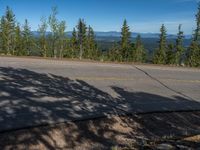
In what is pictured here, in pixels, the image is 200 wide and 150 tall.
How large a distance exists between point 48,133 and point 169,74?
1420 cm

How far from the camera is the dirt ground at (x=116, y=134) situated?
826cm

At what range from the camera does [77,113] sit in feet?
35.3

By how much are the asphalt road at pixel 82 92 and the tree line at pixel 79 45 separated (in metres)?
54.5

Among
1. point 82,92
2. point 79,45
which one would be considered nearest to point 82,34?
point 79,45

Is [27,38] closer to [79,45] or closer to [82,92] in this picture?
[79,45]

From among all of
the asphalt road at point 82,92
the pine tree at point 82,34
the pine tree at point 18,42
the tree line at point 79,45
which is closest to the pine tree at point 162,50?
the tree line at point 79,45

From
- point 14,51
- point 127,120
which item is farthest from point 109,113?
point 14,51

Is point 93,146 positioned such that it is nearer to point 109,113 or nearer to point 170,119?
point 109,113

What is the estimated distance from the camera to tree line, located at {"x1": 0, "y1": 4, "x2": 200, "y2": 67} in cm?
8031

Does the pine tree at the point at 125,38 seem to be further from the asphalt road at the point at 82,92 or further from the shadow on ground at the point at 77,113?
the shadow on ground at the point at 77,113

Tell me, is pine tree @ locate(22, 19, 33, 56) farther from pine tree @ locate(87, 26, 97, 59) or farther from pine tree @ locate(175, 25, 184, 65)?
pine tree @ locate(175, 25, 184, 65)

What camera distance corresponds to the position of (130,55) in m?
94.1

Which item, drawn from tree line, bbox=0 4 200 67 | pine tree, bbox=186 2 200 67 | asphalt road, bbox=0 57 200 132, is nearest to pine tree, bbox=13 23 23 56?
tree line, bbox=0 4 200 67

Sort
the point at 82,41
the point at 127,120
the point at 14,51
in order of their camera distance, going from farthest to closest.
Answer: the point at 82,41, the point at 14,51, the point at 127,120
